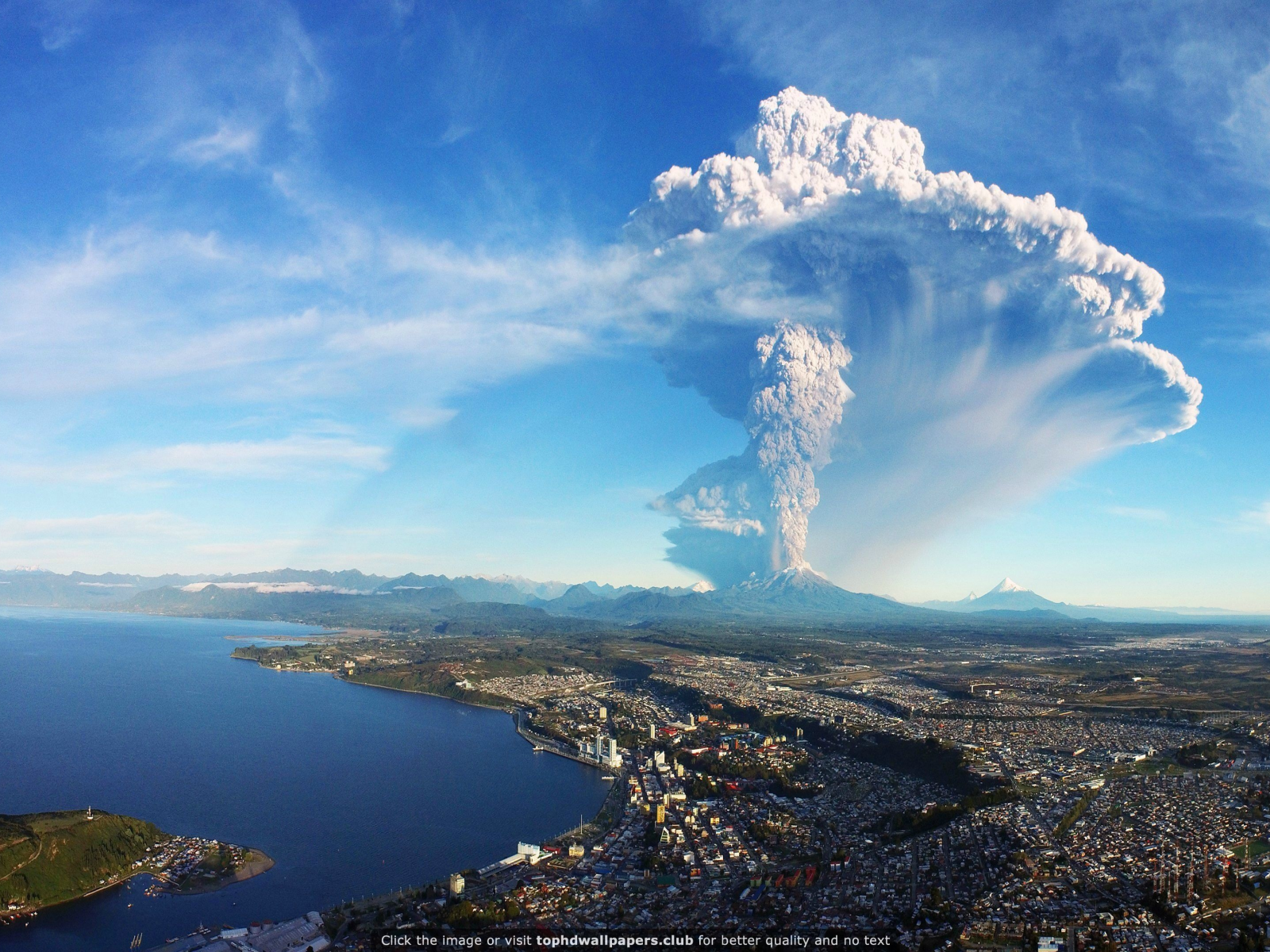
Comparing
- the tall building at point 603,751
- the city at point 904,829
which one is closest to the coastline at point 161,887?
the city at point 904,829

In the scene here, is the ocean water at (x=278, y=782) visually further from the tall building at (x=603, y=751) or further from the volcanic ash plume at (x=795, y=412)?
the volcanic ash plume at (x=795, y=412)

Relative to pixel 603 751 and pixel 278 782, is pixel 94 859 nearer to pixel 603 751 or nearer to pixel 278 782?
pixel 278 782

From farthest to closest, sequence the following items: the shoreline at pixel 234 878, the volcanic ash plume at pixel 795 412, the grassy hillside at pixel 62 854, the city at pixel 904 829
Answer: the volcanic ash plume at pixel 795 412 → the shoreline at pixel 234 878 → the grassy hillside at pixel 62 854 → the city at pixel 904 829

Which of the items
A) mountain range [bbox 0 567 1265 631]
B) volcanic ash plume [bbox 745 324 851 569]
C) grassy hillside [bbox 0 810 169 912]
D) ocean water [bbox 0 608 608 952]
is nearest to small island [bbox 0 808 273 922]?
grassy hillside [bbox 0 810 169 912]

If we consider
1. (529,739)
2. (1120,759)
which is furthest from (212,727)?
(1120,759)

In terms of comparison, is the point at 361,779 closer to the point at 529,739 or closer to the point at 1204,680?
the point at 529,739

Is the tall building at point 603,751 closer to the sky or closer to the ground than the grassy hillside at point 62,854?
closer to the ground

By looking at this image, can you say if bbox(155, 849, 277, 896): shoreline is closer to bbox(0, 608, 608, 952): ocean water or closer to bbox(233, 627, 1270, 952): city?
bbox(0, 608, 608, 952): ocean water
